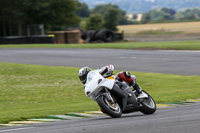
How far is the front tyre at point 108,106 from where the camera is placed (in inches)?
321

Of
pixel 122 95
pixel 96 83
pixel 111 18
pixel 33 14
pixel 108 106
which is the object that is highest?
pixel 33 14

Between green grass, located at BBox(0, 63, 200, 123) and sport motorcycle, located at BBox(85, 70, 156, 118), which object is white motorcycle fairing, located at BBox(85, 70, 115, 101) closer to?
sport motorcycle, located at BBox(85, 70, 156, 118)

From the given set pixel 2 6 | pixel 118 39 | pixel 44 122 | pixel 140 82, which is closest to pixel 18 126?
pixel 44 122

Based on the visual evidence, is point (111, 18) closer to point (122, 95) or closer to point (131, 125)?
point (122, 95)

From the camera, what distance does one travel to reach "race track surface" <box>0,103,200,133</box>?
672cm

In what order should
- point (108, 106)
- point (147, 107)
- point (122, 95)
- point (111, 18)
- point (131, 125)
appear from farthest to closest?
1. point (111, 18)
2. point (147, 107)
3. point (122, 95)
4. point (108, 106)
5. point (131, 125)

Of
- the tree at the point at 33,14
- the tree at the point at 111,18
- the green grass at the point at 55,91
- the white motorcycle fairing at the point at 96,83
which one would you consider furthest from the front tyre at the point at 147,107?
the tree at the point at 111,18

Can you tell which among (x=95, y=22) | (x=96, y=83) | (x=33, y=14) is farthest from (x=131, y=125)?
(x=95, y=22)

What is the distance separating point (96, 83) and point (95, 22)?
61609 millimetres

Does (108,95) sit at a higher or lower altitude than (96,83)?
lower

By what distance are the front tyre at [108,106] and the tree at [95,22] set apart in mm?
60720

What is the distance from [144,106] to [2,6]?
163 ft

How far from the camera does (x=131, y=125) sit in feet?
23.8

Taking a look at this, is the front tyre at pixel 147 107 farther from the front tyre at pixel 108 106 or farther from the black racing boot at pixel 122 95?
the front tyre at pixel 108 106
